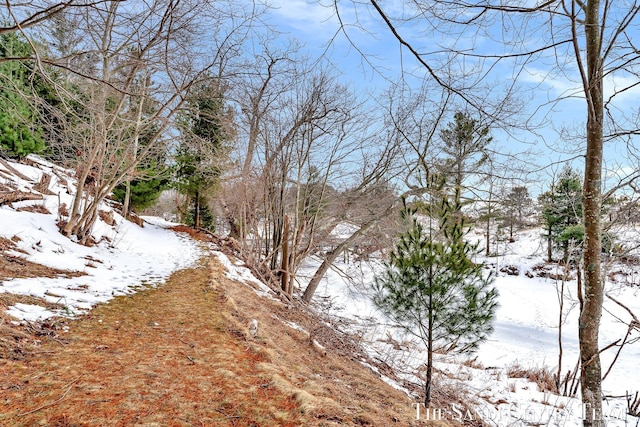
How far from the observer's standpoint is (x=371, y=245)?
33.3ft

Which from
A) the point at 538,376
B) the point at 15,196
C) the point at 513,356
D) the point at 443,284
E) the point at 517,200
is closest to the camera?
the point at 443,284

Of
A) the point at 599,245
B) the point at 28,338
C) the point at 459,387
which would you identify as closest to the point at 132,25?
the point at 28,338

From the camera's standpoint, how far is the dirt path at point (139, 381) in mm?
1888

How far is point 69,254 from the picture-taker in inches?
229

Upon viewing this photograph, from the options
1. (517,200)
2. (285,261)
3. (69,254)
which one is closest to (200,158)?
(285,261)

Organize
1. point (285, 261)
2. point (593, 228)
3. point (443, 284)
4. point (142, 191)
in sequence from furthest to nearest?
point (142, 191) → point (285, 261) → point (443, 284) → point (593, 228)

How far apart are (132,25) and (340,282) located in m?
14.0

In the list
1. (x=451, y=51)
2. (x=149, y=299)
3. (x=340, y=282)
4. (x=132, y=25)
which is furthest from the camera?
(x=340, y=282)

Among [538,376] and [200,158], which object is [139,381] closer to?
[538,376]

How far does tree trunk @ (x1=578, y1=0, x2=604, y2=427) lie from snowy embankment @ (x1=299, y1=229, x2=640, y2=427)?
1.40 metres

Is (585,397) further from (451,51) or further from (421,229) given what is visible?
(451,51)

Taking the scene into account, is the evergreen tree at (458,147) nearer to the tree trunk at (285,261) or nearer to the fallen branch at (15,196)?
the tree trunk at (285,261)

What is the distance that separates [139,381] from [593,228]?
3528 mm

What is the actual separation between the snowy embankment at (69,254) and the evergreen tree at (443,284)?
12.6 feet
